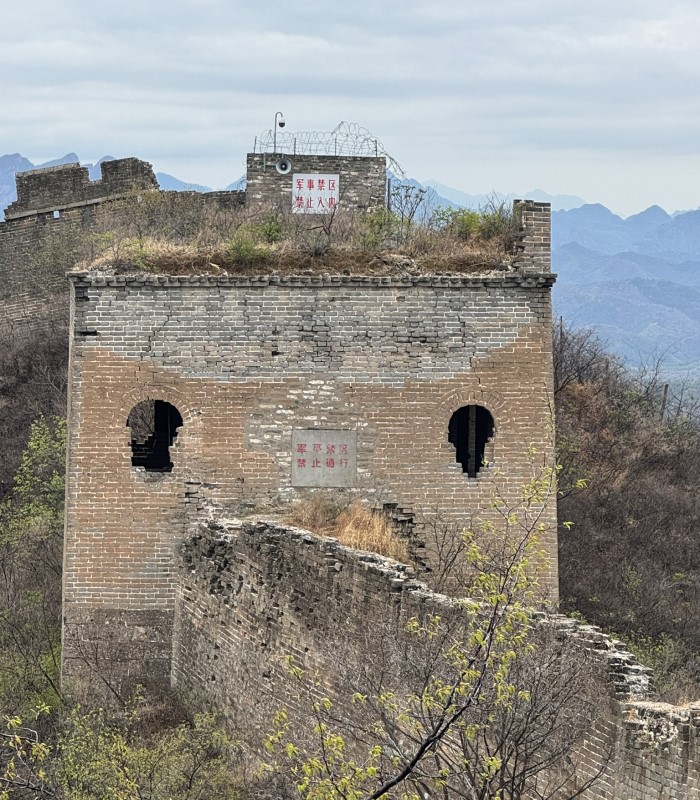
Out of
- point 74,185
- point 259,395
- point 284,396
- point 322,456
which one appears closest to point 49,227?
point 74,185

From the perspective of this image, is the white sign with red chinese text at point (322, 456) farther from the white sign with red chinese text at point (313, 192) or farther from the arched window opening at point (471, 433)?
the white sign with red chinese text at point (313, 192)

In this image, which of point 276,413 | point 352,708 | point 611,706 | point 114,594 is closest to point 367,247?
point 276,413

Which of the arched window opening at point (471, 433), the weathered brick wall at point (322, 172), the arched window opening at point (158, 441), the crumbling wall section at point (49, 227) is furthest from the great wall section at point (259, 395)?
the crumbling wall section at point (49, 227)

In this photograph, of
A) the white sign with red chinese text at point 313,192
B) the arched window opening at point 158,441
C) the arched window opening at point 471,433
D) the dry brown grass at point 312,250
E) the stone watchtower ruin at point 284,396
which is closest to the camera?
the stone watchtower ruin at point 284,396

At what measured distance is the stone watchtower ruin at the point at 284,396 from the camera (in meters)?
18.2

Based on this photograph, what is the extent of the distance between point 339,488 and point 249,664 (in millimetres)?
2862

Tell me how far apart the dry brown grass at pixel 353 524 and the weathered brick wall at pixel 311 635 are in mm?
1001

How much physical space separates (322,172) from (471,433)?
6.53m

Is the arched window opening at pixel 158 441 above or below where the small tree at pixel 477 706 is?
above

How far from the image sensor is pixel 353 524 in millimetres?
17891

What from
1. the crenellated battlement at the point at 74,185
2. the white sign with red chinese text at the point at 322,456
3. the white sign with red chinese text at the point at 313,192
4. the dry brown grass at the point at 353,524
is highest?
the crenellated battlement at the point at 74,185

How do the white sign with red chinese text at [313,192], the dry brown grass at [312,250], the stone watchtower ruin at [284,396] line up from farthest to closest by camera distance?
the white sign with red chinese text at [313,192]
the dry brown grass at [312,250]
the stone watchtower ruin at [284,396]

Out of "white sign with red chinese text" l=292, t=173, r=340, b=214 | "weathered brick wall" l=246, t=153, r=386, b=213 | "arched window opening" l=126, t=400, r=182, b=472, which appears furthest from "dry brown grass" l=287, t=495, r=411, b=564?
"white sign with red chinese text" l=292, t=173, r=340, b=214

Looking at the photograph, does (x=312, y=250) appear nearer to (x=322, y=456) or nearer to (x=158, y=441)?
(x=322, y=456)
